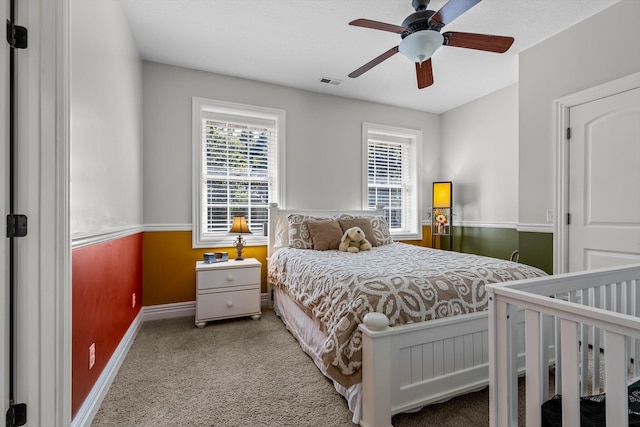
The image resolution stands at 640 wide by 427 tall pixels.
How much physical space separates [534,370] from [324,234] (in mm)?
2185

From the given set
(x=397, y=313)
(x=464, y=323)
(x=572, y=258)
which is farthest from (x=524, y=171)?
(x=397, y=313)

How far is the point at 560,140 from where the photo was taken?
262cm

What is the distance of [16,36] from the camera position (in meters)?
1.10

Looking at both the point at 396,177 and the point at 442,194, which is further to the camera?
the point at 396,177

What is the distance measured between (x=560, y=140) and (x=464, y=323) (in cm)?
212

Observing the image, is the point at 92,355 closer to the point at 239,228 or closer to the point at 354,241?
the point at 239,228

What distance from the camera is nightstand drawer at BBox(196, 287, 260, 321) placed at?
2.77m

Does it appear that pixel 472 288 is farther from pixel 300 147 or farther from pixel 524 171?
pixel 300 147

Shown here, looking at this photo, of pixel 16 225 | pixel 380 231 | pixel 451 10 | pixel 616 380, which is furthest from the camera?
pixel 380 231

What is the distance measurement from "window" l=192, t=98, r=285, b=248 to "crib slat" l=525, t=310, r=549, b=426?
2887mm

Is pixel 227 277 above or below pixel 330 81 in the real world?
below

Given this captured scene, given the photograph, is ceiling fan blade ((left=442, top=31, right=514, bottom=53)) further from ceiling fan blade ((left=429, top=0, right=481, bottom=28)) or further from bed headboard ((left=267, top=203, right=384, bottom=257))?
bed headboard ((left=267, top=203, right=384, bottom=257))

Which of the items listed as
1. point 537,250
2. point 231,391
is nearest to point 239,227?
point 231,391

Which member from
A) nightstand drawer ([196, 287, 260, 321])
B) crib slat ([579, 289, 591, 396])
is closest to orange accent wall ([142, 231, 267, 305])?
nightstand drawer ([196, 287, 260, 321])
